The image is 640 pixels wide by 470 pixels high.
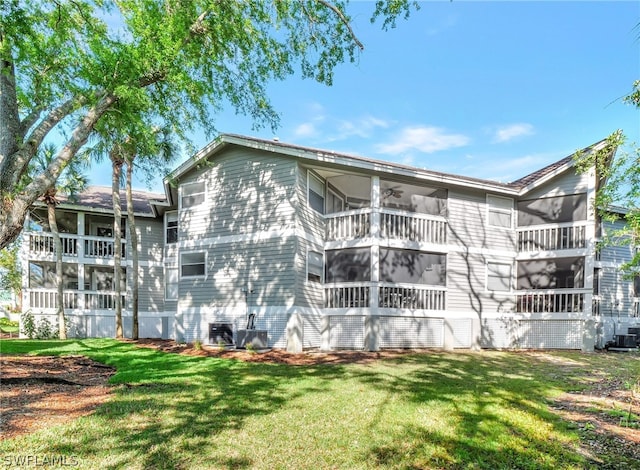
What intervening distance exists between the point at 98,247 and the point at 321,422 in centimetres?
1903

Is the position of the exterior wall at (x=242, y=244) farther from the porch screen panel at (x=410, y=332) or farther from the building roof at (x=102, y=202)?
the building roof at (x=102, y=202)

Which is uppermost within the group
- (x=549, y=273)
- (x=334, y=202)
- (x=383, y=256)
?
(x=334, y=202)

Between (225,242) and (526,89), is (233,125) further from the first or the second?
(526,89)

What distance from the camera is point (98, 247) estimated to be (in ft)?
64.6

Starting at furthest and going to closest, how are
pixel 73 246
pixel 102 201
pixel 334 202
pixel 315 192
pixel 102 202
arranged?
1. pixel 102 201
2. pixel 102 202
3. pixel 73 246
4. pixel 334 202
5. pixel 315 192

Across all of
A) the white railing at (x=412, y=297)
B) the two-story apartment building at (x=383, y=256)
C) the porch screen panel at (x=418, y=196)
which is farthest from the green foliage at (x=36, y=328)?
the porch screen panel at (x=418, y=196)

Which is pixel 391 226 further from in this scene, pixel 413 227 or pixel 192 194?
pixel 192 194

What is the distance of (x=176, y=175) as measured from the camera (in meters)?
15.7

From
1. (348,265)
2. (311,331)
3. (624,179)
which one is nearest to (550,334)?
(624,179)

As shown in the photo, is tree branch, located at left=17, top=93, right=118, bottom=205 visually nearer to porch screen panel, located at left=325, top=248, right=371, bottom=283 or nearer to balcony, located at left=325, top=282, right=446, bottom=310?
porch screen panel, located at left=325, top=248, right=371, bottom=283

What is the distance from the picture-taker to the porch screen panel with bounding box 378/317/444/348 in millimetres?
13719

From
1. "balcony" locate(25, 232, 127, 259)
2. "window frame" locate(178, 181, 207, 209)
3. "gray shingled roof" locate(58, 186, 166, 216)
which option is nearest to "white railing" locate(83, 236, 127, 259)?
"balcony" locate(25, 232, 127, 259)

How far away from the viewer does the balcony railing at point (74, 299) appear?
18562mm

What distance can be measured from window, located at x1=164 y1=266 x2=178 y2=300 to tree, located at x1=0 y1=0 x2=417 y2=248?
9450mm
